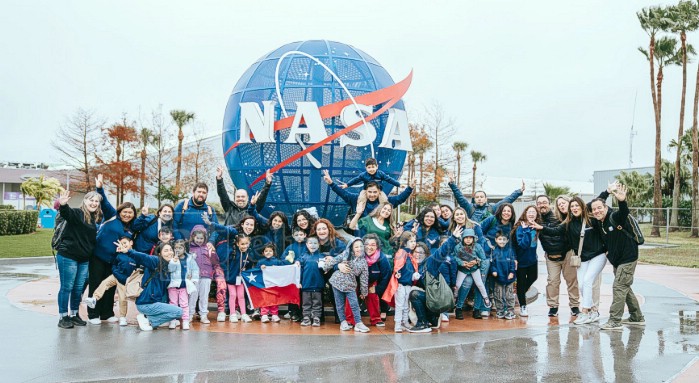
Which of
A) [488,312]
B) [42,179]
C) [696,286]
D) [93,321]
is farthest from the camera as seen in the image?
[42,179]

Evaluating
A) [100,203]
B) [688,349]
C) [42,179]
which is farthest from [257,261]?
[42,179]

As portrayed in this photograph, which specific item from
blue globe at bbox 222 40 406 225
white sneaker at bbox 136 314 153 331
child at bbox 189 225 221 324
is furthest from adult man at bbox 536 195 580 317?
white sneaker at bbox 136 314 153 331

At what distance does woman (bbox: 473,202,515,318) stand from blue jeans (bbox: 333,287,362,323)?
6.58ft

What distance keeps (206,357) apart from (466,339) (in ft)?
9.81

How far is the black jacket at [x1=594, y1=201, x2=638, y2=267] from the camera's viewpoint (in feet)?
27.2

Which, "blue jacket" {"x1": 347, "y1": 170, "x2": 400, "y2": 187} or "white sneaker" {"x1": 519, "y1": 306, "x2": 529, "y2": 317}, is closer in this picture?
"white sneaker" {"x1": 519, "y1": 306, "x2": 529, "y2": 317}

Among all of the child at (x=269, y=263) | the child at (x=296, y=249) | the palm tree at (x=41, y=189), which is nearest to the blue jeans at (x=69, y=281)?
the child at (x=269, y=263)

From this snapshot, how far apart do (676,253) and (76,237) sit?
798 inches

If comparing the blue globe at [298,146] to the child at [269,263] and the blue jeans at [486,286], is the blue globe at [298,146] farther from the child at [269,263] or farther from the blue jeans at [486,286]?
the blue jeans at [486,286]

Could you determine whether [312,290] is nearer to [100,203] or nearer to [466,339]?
[466,339]

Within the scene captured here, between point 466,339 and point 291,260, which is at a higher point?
point 291,260

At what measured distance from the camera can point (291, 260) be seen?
8.83 meters

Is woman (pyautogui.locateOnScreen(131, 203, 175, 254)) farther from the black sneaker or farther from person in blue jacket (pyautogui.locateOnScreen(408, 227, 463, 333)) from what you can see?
person in blue jacket (pyautogui.locateOnScreen(408, 227, 463, 333))

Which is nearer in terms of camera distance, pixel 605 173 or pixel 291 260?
pixel 291 260
